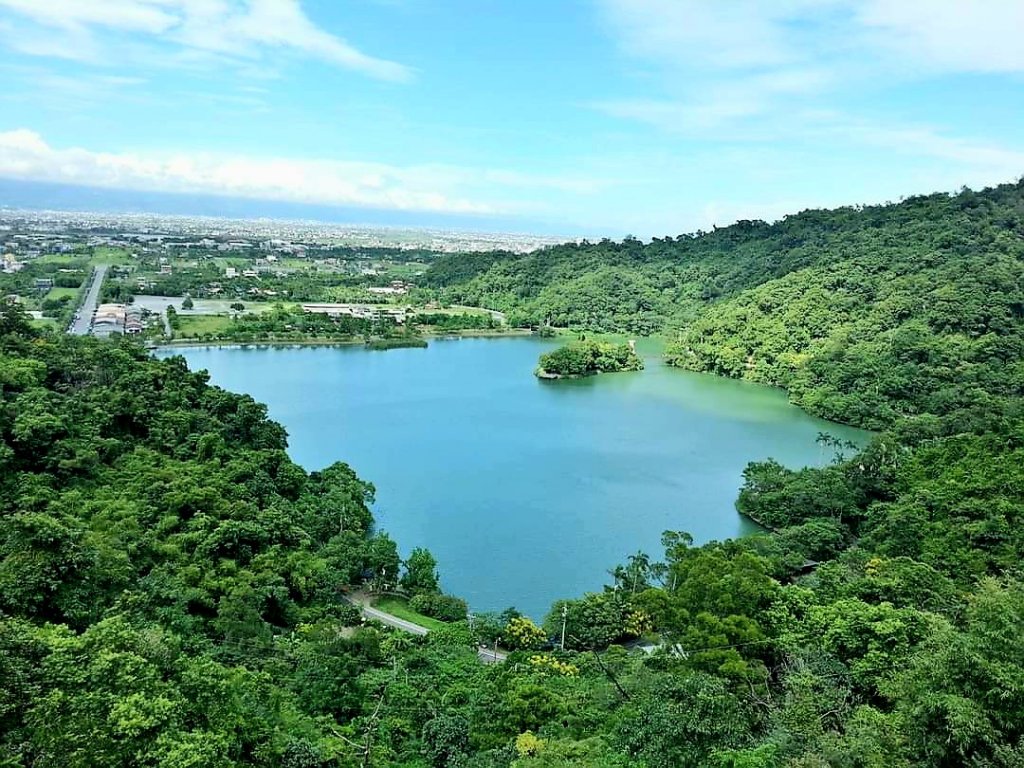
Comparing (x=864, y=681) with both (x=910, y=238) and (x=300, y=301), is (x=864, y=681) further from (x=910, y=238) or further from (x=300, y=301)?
(x=300, y=301)

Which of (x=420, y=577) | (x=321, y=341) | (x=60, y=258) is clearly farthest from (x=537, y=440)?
(x=60, y=258)

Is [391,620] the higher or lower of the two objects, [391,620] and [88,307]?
the lower

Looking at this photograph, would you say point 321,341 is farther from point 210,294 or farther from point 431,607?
point 431,607

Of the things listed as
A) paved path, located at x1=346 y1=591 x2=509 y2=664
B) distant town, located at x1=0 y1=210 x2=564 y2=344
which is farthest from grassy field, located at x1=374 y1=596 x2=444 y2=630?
distant town, located at x1=0 y1=210 x2=564 y2=344

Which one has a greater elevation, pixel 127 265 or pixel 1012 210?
pixel 1012 210

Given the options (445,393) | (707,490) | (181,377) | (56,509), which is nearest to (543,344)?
(445,393)

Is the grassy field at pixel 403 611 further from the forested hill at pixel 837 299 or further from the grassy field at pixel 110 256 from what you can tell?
the grassy field at pixel 110 256
